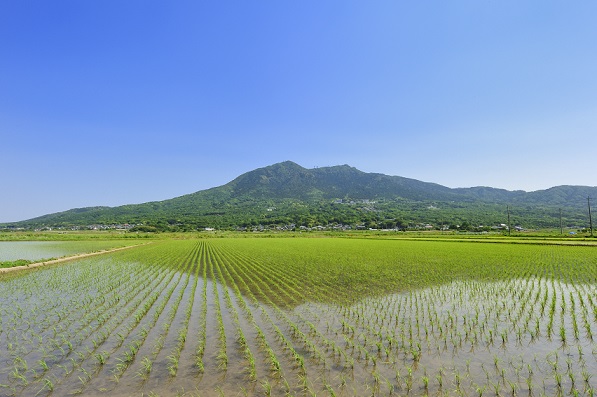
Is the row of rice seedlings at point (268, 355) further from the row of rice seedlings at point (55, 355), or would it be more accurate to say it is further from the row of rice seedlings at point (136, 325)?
the row of rice seedlings at point (55, 355)

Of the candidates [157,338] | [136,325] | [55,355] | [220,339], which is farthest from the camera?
[136,325]

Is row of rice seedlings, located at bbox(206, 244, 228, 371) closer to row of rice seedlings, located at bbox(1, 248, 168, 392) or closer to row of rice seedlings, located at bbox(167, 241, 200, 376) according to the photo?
row of rice seedlings, located at bbox(167, 241, 200, 376)

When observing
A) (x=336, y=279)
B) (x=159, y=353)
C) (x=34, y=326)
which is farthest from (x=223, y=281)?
(x=159, y=353)

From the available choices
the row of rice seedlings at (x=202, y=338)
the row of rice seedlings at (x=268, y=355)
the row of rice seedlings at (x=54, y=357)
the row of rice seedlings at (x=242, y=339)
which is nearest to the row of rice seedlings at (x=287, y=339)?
the row of rice seedlings at (x=268, y=355)

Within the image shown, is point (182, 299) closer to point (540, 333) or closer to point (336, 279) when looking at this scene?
point (336, 279)

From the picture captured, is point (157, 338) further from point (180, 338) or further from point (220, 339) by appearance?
point (220, 339)

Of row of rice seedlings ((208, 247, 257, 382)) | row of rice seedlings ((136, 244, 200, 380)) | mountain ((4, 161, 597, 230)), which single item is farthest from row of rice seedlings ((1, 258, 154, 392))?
mountain ((4, 161, 597, 230))

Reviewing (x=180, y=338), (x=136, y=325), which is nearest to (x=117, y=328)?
(x=136, y=325)

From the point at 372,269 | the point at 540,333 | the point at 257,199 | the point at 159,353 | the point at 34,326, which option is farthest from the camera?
the point at 257,199
